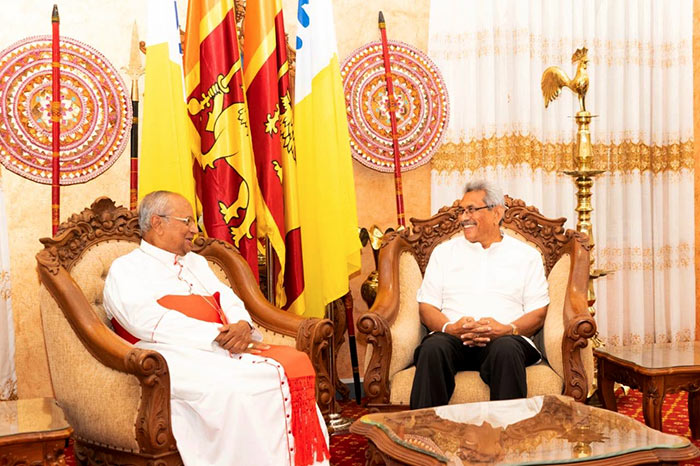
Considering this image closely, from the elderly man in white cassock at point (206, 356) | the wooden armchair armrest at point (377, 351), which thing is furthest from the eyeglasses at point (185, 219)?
the wooden armchair armrest at point (377, 351)

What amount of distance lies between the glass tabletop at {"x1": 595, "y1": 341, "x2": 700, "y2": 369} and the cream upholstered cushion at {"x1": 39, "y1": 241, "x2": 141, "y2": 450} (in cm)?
228

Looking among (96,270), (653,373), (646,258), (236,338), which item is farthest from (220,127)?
(646,258)

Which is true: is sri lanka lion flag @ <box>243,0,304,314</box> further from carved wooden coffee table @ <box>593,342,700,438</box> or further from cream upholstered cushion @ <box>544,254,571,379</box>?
carved wooden coffee table @ <box>593,342,700,438</box>

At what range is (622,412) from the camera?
4504mm

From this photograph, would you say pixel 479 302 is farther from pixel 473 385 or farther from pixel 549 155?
pixel 549 155

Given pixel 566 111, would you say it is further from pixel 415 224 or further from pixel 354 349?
pixel 354 349

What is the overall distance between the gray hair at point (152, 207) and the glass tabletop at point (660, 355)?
2248mm

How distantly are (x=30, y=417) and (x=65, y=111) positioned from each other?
193 centimetres

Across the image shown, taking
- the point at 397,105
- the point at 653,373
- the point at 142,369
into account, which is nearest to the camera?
the point at 142,369

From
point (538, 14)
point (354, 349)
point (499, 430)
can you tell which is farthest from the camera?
point (538, 14)

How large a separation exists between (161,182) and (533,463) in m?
2.27

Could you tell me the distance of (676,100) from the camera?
5504mm

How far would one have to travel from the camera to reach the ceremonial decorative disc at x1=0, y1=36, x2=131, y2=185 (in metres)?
4.07

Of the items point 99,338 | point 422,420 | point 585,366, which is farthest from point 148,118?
point 585,366
